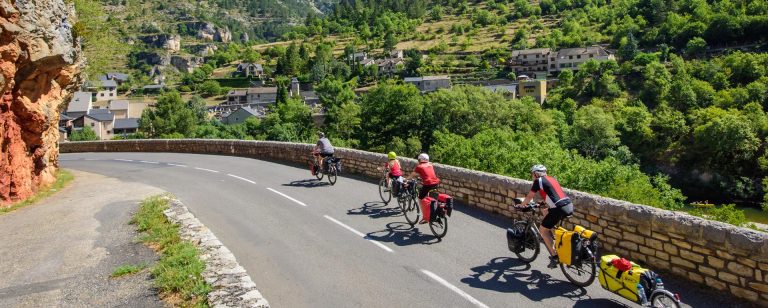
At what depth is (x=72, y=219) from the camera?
12797 mm

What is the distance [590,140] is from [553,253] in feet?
219

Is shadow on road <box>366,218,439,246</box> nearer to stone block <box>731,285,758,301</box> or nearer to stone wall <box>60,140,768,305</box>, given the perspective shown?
stone wall <box>60,140,768,305</box>

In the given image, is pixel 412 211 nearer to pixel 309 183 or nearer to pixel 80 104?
pixel 309 183

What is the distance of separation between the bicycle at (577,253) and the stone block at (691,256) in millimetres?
1137

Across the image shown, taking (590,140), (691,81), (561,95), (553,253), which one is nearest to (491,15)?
(561,95)

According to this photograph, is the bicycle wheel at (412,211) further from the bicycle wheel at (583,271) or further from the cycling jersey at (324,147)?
the cycling jersey at (324,147)

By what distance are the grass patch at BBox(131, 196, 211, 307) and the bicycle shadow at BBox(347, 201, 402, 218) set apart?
4.12 meters

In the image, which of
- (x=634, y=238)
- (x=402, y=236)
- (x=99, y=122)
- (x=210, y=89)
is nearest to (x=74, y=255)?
(x=402, y=236)

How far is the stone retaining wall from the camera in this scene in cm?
632

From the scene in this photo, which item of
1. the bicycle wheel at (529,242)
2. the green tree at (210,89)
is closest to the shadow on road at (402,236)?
the bicycle wheel at (529,242)

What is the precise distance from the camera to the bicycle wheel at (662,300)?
215 inches

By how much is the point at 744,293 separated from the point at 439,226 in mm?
4838

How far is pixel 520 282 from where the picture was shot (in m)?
7.22

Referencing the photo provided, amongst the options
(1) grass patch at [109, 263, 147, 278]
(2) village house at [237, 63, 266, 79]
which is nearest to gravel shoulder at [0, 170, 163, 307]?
(1) grass patch at [109, 263, 147, 278]
